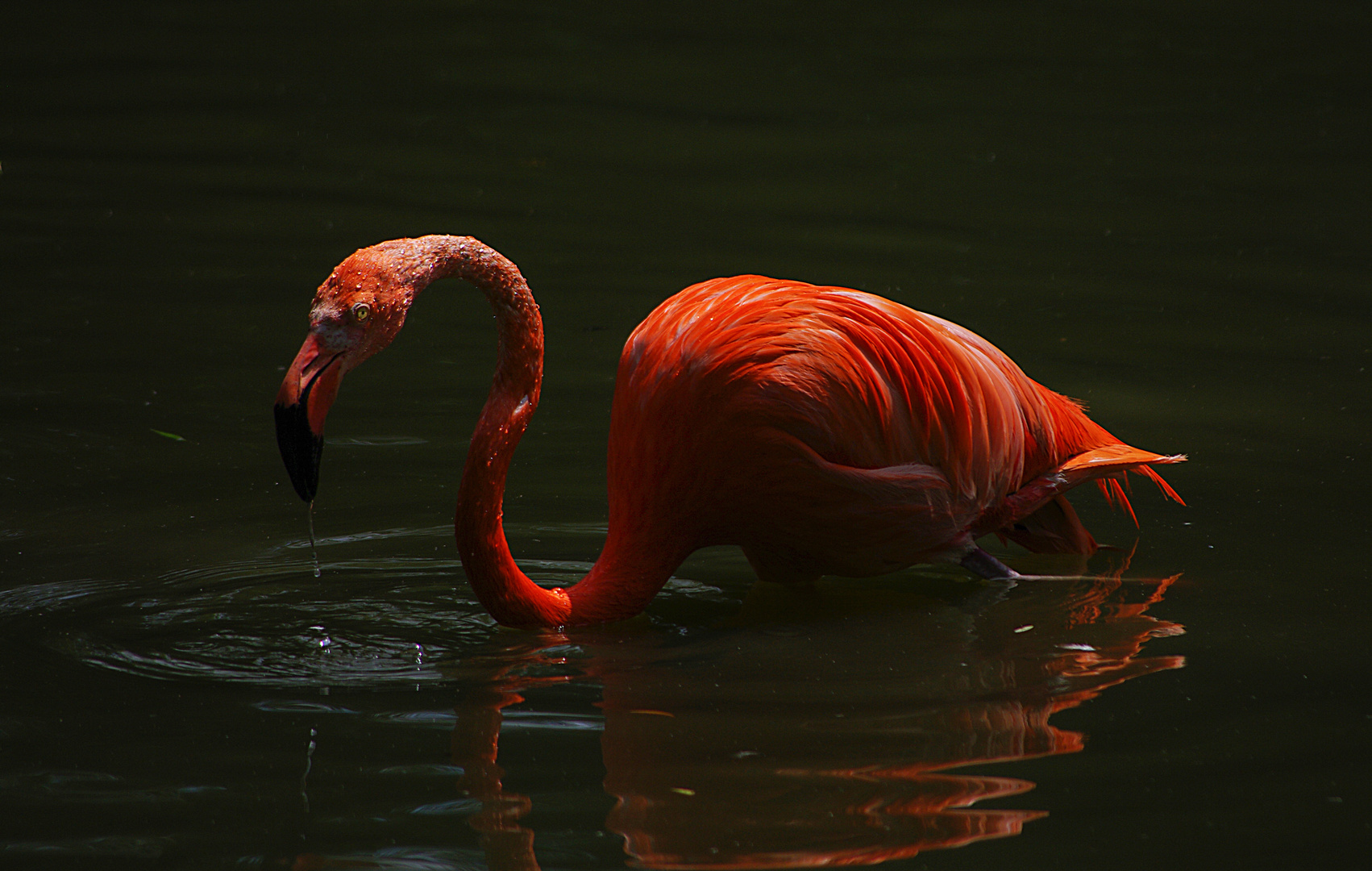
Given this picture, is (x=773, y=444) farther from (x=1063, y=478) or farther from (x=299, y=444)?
(x=299, y=444)

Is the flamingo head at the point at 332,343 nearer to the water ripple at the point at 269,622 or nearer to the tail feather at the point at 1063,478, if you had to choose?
the water ripple at the point at 269,622

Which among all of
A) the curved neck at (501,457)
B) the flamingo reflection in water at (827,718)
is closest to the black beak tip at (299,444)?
the curved neck at (501,457)

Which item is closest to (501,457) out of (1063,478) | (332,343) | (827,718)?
(332,343)

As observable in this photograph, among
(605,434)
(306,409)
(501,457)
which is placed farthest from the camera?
(605,434)

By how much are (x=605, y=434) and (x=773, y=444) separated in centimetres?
179

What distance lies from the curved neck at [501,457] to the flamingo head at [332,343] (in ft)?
0.66

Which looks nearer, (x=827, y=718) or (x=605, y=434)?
(x=827, y=718)

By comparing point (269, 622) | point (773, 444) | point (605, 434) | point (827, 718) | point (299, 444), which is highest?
point (299, 444)

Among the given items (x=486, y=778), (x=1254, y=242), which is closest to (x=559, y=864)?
(x=486, y=778)

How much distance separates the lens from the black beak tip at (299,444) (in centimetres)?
379

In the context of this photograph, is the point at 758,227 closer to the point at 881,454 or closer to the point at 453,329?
the point at 453,329

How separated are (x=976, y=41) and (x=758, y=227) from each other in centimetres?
480

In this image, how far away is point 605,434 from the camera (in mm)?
6316

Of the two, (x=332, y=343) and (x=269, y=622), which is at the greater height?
(x=332, y=343)
